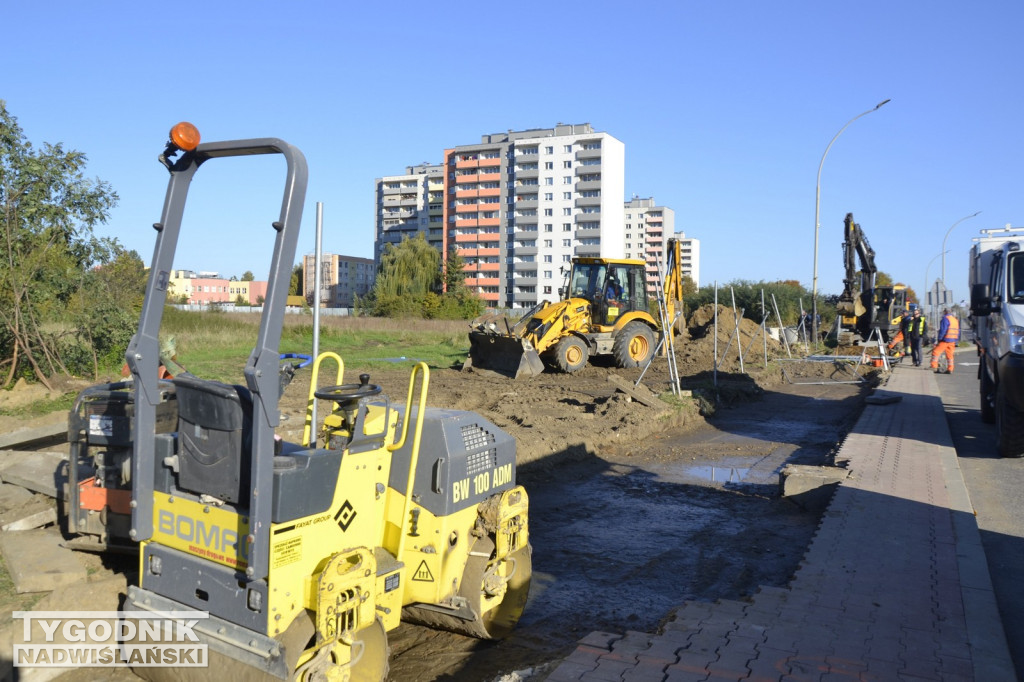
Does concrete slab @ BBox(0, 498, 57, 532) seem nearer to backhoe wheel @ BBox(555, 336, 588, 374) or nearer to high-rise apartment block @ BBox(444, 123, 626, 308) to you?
backhoe wheel @ BBox(555, 336, 588, 374)

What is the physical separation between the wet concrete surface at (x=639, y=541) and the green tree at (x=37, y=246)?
29.0ft

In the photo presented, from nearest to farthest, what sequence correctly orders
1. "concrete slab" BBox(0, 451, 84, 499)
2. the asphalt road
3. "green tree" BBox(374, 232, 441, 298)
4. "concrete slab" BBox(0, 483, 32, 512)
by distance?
the asphalt road → "concrete slab" BBox(0, 483, 32, 512) → "concrete slab" BBox(0, 451, 84, 499) → "green tree" BBox(374, 232, 441, 298)

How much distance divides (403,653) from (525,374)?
1381 cm

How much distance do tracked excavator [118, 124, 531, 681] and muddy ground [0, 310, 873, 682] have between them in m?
0.75

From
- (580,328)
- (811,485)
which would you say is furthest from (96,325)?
(811,485)

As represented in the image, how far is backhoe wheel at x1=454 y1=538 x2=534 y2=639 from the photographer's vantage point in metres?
4.50

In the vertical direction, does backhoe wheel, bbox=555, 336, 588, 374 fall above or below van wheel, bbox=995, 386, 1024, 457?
above

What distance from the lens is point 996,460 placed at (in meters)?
10.7

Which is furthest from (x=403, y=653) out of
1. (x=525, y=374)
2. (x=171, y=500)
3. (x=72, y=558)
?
(x=525, y=374)

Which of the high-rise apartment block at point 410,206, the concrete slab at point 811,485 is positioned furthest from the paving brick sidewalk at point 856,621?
the high-rise apartment block at point 410,206

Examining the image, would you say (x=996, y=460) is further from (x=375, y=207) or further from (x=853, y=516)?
(x=375, y=207)

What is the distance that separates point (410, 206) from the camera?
119 m

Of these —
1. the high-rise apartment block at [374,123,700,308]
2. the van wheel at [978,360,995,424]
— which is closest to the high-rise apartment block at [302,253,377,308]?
the high-rise apartment block at [374,123,700,308]

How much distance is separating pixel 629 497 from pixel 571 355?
1085 cm
